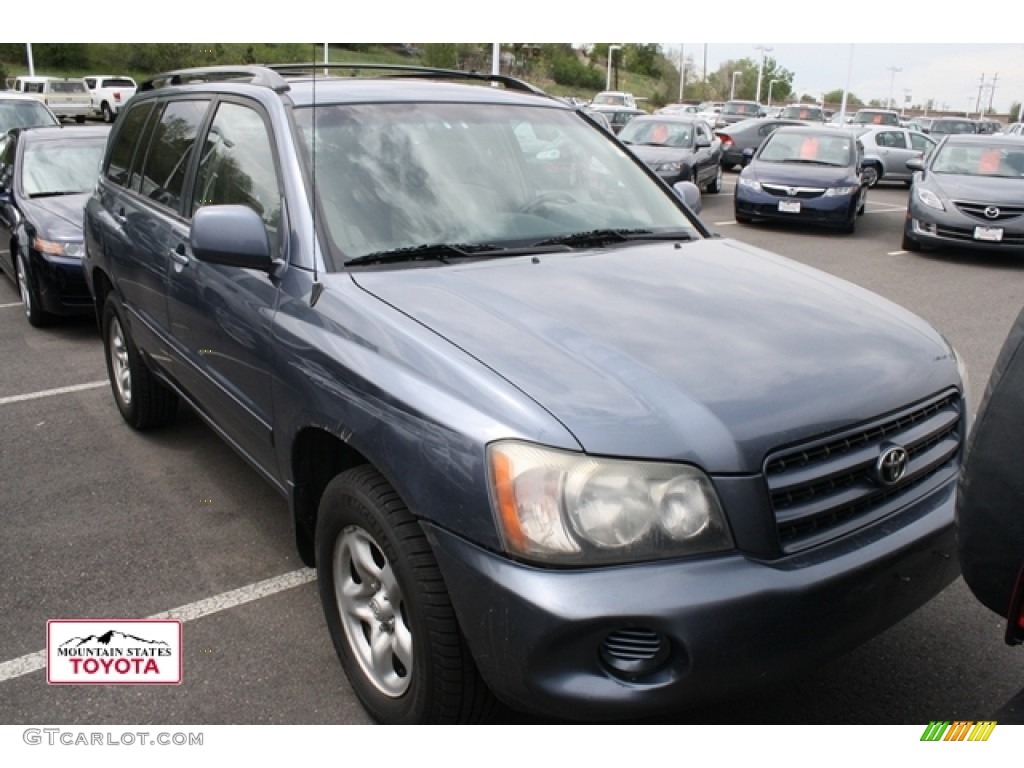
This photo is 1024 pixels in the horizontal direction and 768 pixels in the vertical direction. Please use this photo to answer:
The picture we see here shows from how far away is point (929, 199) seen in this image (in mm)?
11398

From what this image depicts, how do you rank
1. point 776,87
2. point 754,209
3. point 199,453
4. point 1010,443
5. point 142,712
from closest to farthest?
1. point 1010,443
2. point 142,712
3. point 199,453
4. point 754,209
5. point 776,87

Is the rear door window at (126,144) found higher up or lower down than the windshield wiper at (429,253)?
higher up

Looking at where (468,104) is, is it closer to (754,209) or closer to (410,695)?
(410,695)

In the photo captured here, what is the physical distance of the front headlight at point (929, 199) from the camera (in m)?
11.3

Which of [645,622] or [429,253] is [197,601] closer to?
[429,253]

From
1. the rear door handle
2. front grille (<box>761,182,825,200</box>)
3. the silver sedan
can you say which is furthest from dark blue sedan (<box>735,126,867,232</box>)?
the rear door handle

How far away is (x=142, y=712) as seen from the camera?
2.70 metres

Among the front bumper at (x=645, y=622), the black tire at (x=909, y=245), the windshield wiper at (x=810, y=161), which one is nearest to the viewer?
the front bumper at (x=645, y=622)

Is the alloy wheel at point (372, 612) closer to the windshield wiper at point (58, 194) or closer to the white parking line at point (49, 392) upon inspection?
the white parking line at point (49, 392)

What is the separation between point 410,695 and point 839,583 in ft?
3.66

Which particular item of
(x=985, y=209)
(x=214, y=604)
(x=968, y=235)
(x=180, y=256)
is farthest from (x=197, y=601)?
(x=985, y=209)

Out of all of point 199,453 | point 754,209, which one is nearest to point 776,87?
point 754,209

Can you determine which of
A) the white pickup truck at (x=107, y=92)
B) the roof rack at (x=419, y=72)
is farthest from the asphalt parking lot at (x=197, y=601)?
the white pickup truck at (x=107, y=92)

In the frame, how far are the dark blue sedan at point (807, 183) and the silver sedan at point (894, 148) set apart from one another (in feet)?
22.9
